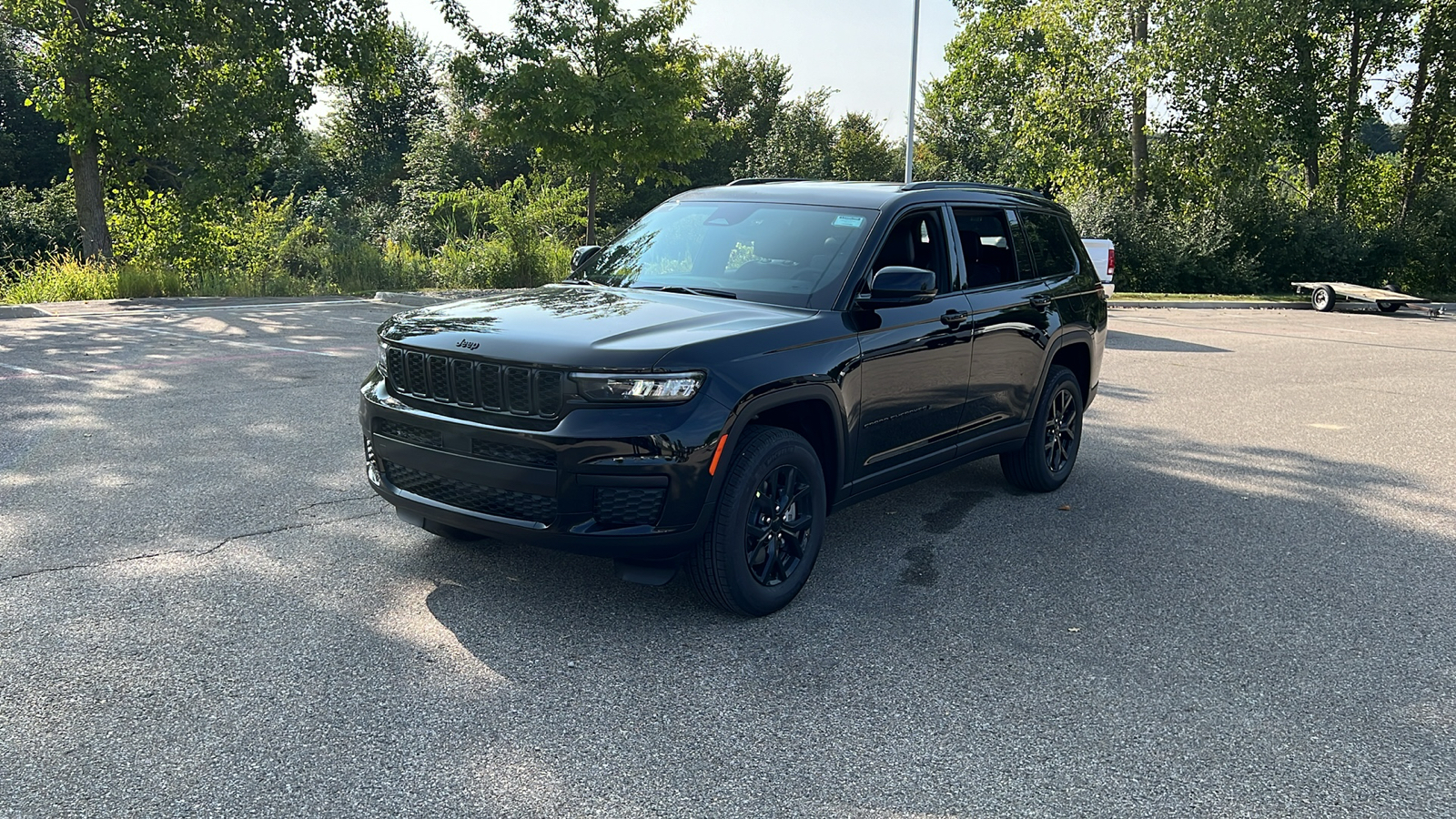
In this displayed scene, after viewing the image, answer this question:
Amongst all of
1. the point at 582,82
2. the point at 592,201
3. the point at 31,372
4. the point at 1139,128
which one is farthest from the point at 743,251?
the point at 1139,128

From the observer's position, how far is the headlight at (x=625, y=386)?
156 inches

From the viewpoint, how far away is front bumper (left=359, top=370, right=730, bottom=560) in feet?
13.0

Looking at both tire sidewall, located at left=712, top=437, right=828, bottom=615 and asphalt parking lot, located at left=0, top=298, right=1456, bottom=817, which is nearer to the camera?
asphalt parking lot, located at left=0, top=298, right=1456, bottom=817

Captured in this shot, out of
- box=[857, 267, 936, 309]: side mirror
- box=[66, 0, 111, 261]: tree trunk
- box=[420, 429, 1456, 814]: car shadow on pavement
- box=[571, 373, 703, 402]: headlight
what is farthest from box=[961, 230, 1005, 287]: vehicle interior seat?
box=[66, 0, 111, 261]: tree trunk

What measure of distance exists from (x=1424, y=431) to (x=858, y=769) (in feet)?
26.8

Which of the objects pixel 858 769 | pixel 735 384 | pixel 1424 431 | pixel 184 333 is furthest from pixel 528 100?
pixel 858 769

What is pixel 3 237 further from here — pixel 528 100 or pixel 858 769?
pixel 858 769

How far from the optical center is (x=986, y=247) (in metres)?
5.99

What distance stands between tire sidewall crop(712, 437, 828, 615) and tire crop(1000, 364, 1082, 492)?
231 cm

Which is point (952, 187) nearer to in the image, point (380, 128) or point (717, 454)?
point (717, 454)

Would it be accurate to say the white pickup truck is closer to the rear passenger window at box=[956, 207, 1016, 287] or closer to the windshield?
the rear passenger window at box=[956, 207, 1016, 287]

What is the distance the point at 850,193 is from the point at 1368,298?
22242 millimetres

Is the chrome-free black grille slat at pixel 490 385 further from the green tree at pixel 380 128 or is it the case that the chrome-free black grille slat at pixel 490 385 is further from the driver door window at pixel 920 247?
the green tree at pixel 380 128

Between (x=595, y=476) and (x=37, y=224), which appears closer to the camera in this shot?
(x=595, y=476)
